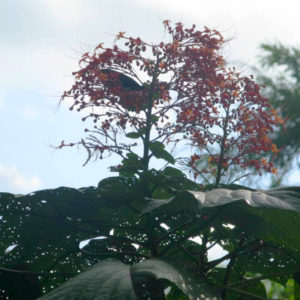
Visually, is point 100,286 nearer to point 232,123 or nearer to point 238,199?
point 238,199

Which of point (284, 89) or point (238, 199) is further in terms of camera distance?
point (284, 89)

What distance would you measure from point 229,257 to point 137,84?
58cm

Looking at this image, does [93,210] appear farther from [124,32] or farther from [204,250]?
[124,32]

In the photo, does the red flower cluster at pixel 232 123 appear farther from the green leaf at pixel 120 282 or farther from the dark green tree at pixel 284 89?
the dark green tree at pixel 284 89

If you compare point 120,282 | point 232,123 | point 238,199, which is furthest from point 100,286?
point 232,123

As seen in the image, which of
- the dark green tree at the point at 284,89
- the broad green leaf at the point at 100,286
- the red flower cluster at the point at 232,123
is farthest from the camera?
the dark green tree at the point at 284,89

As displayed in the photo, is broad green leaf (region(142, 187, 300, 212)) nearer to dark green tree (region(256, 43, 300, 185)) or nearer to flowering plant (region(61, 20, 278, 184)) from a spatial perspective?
flowering plant (region(61, 20, 278, 184))

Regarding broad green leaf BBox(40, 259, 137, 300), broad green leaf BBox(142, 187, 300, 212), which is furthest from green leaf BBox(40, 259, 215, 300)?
broad green leaf BBox(142, 187, 300, 212)

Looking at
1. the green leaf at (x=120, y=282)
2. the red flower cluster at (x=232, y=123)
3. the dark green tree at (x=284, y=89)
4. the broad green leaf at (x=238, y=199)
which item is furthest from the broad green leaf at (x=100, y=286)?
the dark green tree at (x=284, y=89)

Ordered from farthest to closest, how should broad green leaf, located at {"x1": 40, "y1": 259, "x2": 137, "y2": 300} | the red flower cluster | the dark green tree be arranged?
the dark green tree, the red flower cluster, broad green leaf, located at {"x1": 40, "y1": 259, "x2": 137, "y2": 300}

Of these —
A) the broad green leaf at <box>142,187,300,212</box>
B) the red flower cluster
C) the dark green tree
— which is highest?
the dark green tree

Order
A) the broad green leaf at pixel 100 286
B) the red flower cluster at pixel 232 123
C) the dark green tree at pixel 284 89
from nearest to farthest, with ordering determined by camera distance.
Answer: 1. the broad green leaf at pixel 100 286
2. the red flower cluster at pixel 232 123
3. the dark green tree at pixel 284 89

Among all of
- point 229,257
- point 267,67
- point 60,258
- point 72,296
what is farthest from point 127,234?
point 267,67

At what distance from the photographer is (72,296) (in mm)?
845
